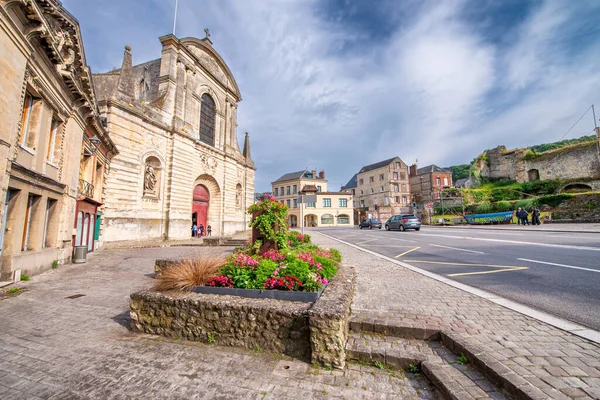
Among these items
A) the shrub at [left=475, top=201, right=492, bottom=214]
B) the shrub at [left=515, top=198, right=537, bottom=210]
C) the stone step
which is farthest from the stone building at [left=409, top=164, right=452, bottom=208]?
the stone step

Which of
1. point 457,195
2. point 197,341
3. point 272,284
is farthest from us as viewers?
point 457,195

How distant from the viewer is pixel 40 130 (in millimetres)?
7930

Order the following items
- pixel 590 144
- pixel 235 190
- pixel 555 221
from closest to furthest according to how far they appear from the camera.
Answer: pixel 555 221 → pixel 235 190 → pixel 590 144

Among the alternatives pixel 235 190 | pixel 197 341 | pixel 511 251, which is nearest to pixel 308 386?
pixel 197 341

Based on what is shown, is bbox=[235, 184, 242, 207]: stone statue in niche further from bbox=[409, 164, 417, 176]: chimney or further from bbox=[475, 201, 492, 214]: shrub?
bbox=[409, 164, 417, 176]: chimney

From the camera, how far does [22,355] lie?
10.1 feet

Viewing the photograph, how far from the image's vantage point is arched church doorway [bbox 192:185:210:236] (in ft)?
75.2

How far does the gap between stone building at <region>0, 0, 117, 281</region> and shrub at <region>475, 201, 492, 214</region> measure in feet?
132

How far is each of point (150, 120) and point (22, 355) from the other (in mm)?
18154

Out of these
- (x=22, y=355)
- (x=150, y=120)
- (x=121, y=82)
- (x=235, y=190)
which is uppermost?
(x=121, y=82)

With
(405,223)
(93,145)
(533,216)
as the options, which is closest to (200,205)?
(93,145)

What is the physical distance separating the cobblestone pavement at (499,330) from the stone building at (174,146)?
1708 centimetres

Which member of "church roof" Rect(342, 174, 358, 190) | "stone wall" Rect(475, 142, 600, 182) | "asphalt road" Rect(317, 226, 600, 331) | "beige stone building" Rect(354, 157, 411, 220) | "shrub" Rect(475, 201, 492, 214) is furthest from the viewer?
"church roof" Rect(342, 174, 358, 190)

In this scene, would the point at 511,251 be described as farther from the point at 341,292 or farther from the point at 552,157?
the point at 552,157
